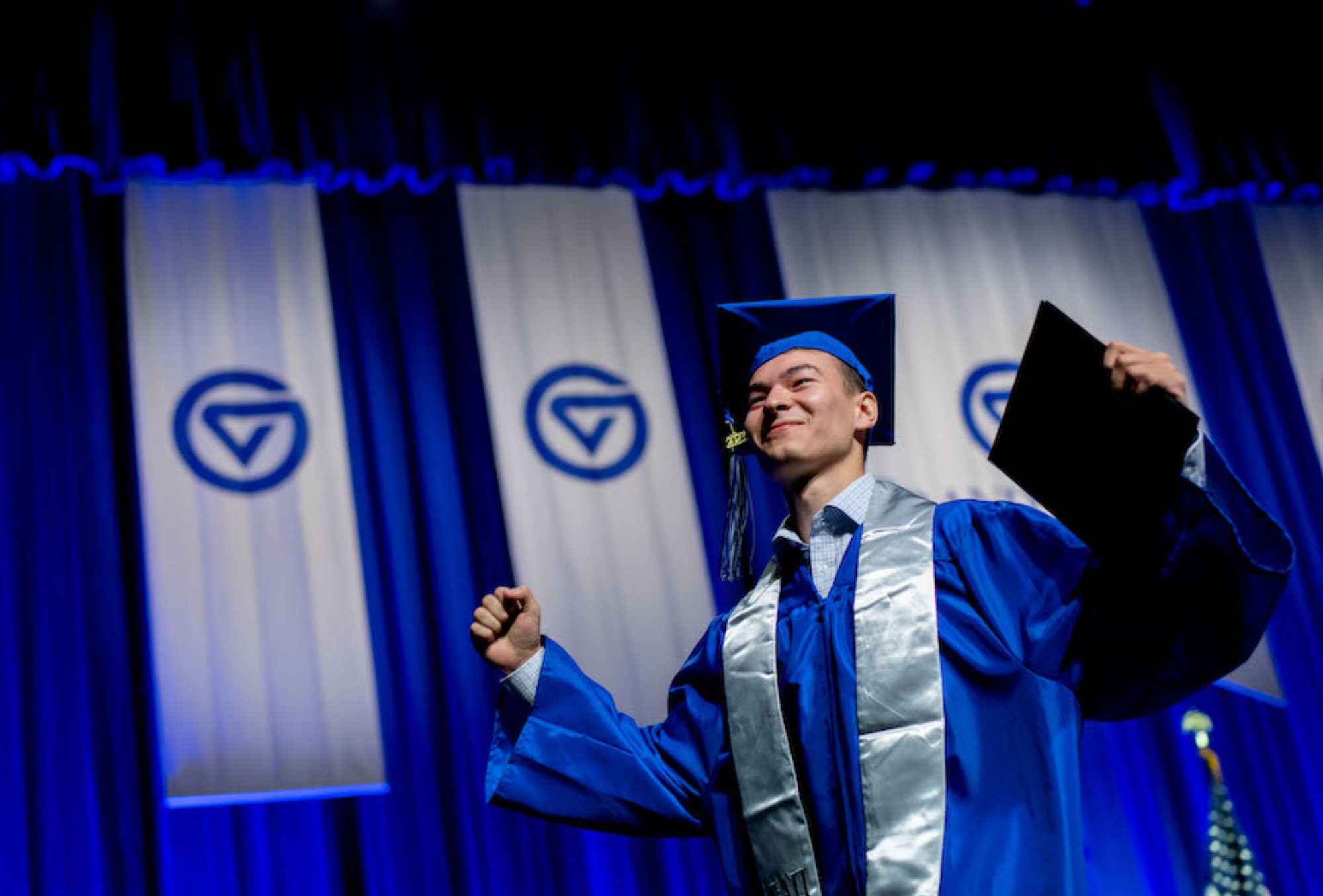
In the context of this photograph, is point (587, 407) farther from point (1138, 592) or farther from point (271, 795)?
point (1138, 592)

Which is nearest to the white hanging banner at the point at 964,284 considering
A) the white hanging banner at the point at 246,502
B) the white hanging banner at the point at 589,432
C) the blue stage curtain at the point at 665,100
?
Result: the blue stage curtain at the point at 665,100

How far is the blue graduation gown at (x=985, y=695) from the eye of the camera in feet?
5.95

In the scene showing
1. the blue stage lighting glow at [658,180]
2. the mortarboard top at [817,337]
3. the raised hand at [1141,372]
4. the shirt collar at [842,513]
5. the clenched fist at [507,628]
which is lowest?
the clenched fist at [507,628]

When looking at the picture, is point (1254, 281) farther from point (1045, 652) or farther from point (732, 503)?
point (1045, 652)

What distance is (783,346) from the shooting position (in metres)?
2.53

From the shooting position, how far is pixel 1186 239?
17.4ft

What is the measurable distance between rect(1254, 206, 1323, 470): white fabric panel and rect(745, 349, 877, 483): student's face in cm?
297

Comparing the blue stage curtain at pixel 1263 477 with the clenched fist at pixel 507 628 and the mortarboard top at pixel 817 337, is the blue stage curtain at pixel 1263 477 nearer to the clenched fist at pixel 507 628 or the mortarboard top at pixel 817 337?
the mortarboard top at pixel 817 337

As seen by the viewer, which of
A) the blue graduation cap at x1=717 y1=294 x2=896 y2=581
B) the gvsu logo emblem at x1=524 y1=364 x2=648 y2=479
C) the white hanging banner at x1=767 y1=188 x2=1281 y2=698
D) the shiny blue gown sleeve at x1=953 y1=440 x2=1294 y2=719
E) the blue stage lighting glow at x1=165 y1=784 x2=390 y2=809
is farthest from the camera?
the white hanging banner at x1=767 y1=188 x2=1281 y2=698

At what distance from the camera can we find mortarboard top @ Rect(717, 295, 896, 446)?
256 cm

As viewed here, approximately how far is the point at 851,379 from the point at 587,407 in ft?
5.99

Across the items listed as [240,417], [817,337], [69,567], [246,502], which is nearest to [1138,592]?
[817,337]

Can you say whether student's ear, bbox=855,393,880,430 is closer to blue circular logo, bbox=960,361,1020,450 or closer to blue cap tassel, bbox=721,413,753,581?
blue cap tassel, bbox=721,413,753,581

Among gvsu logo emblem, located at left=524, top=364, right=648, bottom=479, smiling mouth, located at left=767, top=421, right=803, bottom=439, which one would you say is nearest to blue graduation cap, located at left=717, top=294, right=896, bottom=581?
smiling mouth, located at left=767, top=421, right=803, bottom=439
